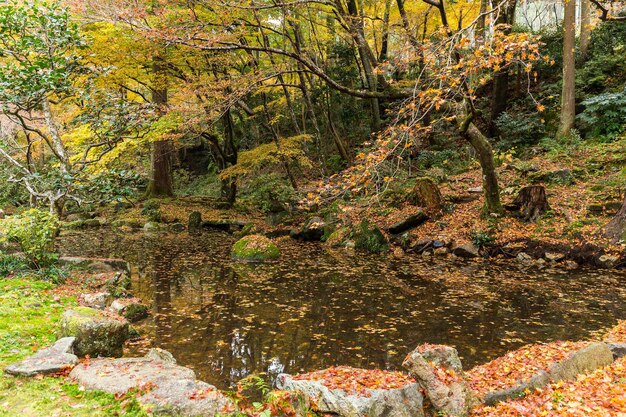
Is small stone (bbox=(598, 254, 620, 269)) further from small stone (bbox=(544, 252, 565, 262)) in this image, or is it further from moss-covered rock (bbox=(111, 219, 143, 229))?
moss-covered rock (bbox=(111, 219, 143, 229))

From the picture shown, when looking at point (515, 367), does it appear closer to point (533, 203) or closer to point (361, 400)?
point (361, 400)

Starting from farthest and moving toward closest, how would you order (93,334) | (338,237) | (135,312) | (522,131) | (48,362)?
1. (522,131)
2. (338,237)
3. (135,312)
4. (93,334)
5. (48,362)

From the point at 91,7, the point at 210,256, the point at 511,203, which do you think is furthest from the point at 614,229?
the point at 91,7

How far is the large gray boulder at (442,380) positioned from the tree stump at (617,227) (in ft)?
25.8

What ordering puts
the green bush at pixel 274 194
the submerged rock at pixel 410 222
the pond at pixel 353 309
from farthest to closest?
the green bush at pixel 274 194 → the submerged rock at pixel 410 222 → the pond at pixel 353 309

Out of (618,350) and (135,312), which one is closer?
(618,350)

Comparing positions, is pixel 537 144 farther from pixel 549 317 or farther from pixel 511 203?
pixel 549 317

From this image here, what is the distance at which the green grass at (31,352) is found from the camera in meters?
3.43

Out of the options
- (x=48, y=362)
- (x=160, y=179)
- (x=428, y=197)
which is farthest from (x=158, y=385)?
(x=160, y=179)

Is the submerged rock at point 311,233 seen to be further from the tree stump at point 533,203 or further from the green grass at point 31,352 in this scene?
the green grass at point 31,352

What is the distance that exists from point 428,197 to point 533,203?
3.33m

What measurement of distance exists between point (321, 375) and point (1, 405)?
291 centimetres

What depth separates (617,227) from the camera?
378 inches

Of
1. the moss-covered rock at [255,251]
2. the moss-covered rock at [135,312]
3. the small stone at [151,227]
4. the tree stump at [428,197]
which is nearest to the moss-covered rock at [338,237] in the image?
the moss-covered rock at [255,251]
